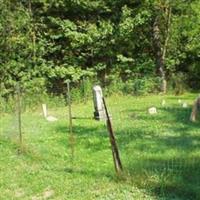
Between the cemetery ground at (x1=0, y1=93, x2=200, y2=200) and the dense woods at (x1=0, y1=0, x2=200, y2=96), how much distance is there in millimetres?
7627

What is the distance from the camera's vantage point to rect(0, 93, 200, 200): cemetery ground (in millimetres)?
6668

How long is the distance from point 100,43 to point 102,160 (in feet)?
43.9

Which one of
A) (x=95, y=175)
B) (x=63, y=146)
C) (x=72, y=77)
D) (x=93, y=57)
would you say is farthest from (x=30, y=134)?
(x=93, y=57)

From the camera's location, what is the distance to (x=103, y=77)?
2177cm

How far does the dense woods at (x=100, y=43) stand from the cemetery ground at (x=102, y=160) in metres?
7.63

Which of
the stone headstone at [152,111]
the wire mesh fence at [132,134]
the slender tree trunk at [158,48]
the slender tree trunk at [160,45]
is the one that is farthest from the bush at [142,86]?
the stone headstone at [152,111]

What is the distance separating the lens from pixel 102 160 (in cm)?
845

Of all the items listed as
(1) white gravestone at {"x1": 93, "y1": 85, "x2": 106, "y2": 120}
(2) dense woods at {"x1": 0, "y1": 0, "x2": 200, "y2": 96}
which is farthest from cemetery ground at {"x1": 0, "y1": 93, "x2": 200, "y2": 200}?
(2) dense woods at {"x1": 0, "y1": 0, "x2": 200, "y2": 96}

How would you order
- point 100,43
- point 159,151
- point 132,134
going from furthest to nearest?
1. point 100,43
2. point 132,134
3. point 159,151

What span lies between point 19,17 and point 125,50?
15.4 feet

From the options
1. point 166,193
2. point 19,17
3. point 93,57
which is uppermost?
point 19,17

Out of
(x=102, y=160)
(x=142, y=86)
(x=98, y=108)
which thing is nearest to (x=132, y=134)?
(x=102, y=160)

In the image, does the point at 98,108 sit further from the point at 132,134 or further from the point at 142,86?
the point at 142,86

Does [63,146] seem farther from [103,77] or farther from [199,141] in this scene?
[103,77]
